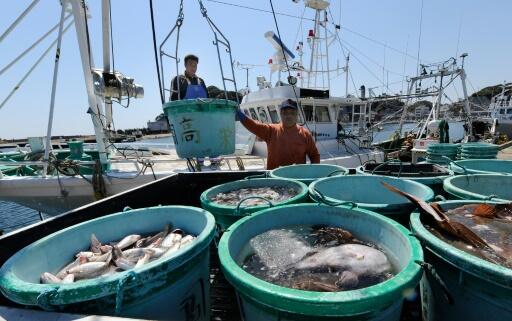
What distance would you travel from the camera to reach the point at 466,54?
53.3 feet

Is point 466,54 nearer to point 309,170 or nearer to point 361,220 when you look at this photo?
point 309,170

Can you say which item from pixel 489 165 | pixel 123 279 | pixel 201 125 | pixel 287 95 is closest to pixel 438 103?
pixel 287 95

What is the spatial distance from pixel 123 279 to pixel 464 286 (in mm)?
1576

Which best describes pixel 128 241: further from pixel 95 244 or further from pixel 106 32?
pixel 106 32

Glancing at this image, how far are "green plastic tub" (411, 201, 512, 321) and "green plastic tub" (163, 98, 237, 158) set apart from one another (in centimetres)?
253

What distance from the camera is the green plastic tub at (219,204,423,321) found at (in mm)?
1102

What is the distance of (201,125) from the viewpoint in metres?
3.47

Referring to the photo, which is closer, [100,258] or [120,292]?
[120,292]

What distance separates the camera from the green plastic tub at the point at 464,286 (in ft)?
3.82

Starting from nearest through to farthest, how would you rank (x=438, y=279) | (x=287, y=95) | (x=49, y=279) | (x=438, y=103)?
(x=438, y=279) < (x=49, y=279) < (x=287, y=95) < (x=438, y=103)

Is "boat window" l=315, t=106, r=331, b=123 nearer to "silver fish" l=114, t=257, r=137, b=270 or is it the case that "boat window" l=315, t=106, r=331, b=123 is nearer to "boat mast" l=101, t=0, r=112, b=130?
"boat mast" l=101, t=0, r=112, b=130

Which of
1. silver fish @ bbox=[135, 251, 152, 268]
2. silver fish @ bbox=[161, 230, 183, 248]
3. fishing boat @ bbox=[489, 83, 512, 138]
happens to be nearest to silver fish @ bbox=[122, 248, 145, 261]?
silver fish @ bbox=[135, 251, 152, 268]

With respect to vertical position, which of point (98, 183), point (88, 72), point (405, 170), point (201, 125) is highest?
point (88, 72)

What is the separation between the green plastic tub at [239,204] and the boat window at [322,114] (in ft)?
24.6
